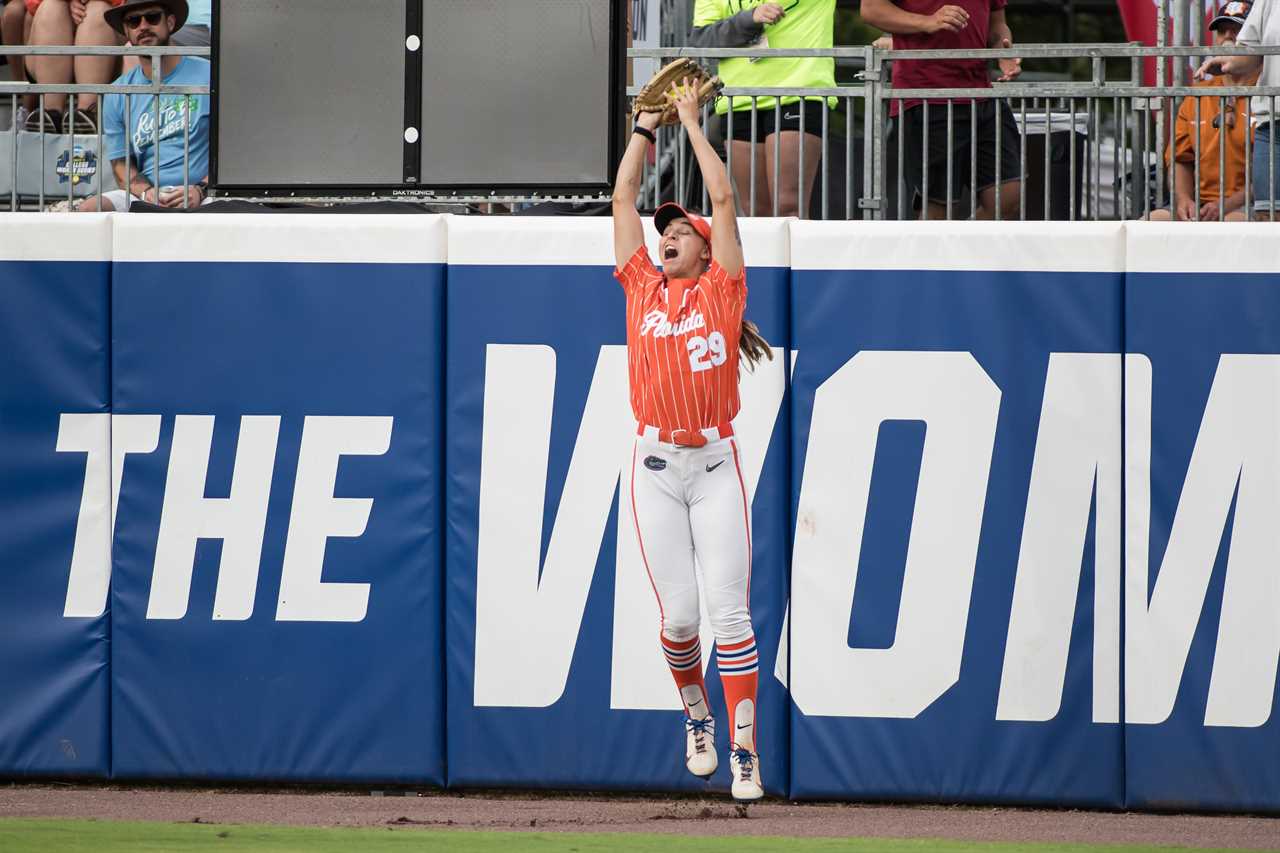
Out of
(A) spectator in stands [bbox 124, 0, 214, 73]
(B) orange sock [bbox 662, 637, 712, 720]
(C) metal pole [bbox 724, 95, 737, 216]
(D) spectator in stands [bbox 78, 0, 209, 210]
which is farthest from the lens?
(A) spectator in stands [bbox 124, 0, 214, 73]

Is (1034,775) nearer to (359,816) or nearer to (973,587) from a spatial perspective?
(973,587)

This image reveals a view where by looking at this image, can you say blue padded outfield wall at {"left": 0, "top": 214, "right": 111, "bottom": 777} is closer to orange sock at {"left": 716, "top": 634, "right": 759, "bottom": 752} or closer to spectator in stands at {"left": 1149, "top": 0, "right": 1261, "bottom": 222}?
orange sock at {"left": 716, "top": 634, "right": 759, "bottom": 752}

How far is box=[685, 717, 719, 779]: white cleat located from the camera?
693 centimetres

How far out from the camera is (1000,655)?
7426mm

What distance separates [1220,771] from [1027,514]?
1349 millimetres

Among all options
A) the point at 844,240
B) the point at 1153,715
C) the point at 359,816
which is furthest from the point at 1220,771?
the point at 359,816

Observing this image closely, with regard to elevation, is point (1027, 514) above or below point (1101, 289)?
below

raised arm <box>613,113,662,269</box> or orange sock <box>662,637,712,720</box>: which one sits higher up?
raised arm <box>613,113,662,269</box>

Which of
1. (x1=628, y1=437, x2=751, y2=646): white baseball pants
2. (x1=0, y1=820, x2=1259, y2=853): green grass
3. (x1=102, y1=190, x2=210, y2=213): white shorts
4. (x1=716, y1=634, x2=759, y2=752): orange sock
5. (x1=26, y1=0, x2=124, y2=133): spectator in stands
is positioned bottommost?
(x1=0, y1=820, x2=1259, y2=853): green grass

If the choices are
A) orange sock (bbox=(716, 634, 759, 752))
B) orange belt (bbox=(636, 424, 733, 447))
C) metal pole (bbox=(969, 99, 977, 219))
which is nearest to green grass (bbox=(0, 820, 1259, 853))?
orange sock (bbox=(716, 634, 759, 752))

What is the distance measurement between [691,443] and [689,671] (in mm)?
929

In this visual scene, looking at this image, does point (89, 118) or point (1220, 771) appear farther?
point (89, 118)

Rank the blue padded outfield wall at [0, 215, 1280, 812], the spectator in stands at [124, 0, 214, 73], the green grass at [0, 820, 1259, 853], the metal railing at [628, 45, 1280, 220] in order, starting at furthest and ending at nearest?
the spectator in stands at [124, 0, 214, 73] → the blue padded outfield wall at [0, 215, 1280, 812] → the metal railing at [628, 45, 1280, 220] → the green grass at [0, 820, 1259, 853]

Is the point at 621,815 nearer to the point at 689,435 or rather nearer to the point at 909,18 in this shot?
the point at 689,435
